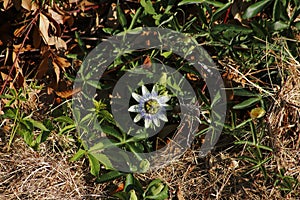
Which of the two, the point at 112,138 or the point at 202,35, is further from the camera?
the point at 112,138

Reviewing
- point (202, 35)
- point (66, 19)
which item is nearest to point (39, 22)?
point (66, 19)

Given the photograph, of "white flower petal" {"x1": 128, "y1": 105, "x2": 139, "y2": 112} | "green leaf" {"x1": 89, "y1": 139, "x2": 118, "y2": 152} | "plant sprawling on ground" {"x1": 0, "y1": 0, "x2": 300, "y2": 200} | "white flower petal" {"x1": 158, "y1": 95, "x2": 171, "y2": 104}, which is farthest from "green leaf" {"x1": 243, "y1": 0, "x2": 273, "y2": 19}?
"green leaf" {"x1": 89, "y1": 139, "x2": 118, "y2": 152}

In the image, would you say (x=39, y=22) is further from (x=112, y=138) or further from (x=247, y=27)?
(x=247, y=27)

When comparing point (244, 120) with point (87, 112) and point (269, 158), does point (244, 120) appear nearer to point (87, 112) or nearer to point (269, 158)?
point (269, 158)

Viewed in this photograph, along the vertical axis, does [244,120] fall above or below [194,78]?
below

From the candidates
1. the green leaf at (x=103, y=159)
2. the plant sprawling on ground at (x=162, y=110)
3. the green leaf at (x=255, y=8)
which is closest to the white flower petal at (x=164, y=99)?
the plant sprawling on ground at (x=162, y=110)

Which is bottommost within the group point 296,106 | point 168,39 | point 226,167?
point 226,167

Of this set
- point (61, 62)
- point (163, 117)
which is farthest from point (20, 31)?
point (163, 117)

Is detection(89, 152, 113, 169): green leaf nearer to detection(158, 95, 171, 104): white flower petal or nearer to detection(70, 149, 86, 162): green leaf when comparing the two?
detection(70, 149, 86, 162): green leaf
